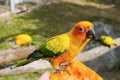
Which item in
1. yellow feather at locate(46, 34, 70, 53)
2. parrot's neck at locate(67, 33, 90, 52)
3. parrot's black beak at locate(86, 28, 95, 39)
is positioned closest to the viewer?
parrot's black beak at locate(86, 28, 95, 39)

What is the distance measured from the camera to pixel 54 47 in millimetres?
3338

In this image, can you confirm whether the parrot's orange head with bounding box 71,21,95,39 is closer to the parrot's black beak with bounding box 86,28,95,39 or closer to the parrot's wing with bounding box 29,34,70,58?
the parrot's black beak with bounding box 86,28,95,39

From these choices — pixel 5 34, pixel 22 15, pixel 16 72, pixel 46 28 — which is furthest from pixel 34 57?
pixel 22 15

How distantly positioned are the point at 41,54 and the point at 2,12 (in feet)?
22.8

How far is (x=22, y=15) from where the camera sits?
1073 cm

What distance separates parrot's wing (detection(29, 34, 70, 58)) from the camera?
318cm

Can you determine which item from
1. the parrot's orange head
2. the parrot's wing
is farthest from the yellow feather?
the parrot's orange head

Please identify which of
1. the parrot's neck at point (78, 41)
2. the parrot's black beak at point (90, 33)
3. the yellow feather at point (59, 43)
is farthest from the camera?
the yellow feather at point (59, 43)

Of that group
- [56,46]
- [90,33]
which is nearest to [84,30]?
[90,33]

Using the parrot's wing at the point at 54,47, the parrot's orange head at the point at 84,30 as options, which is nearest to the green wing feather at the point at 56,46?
the parrot's wing at the point at 54,47

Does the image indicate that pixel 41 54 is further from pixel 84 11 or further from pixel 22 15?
pixel 84 11

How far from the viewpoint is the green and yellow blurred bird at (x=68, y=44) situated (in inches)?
116

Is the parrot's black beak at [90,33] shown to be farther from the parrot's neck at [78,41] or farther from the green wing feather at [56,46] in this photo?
the green wing feather at [56,46]

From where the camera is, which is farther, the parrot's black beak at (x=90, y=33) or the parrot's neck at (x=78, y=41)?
the parrot's neck at (x=78, y=41)
